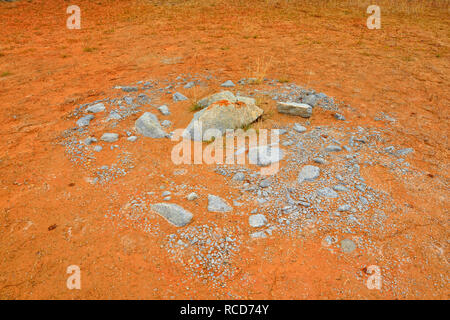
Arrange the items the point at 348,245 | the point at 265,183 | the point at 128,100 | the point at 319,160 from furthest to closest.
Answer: the point at 128,100 < the point at 319,160 < the point at 265,183 < the point at 348,245

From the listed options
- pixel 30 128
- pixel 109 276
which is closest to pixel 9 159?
pixel 30 128

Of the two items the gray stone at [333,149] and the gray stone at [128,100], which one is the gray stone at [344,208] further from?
the gray stone at [128,100]

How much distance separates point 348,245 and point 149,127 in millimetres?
3562

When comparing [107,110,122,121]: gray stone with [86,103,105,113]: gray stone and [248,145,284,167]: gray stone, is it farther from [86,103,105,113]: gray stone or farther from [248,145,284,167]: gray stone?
[248,145,284,167]: gray stone

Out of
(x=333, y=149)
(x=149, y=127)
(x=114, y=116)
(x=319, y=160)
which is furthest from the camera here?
(x=114, y=116)

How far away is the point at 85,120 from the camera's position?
492 cm

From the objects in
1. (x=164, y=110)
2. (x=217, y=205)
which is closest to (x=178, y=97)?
(x=164, y=110)

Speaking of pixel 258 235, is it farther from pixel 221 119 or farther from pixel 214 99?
pixel 214 99

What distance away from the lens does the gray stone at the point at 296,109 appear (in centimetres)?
494

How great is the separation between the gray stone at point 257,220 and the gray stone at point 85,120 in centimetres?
368

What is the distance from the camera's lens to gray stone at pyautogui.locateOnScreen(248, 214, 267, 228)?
301 centimetres

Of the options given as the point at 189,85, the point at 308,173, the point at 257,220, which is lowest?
the point at 257,220

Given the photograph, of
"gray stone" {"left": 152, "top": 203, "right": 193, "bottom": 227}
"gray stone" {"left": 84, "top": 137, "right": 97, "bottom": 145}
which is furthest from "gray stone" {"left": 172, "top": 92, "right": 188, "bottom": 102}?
"gray stone" {"left": 152, "top": 203, "right": 193, "bottom": 227}

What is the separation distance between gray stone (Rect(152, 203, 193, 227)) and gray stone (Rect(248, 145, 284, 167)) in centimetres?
136
